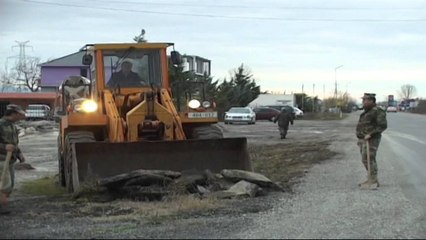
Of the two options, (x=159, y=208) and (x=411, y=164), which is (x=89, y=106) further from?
(x=411, y=164)

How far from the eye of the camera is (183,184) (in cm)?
1114

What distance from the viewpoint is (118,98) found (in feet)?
42.1

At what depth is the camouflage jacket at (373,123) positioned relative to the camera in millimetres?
12820

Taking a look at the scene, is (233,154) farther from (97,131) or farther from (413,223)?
(413,223)

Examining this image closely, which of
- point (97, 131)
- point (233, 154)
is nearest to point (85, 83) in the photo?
point (97, 131)

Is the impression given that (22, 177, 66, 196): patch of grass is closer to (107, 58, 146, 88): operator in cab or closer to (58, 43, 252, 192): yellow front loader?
(58, 43, 252, 192): yellow front loader

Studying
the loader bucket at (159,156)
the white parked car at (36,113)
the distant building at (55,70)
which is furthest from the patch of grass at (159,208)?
the distant building at (55,70)

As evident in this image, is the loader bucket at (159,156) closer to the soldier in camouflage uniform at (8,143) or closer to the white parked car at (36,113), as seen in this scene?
the soldier in camouflage uniform at (8,143)

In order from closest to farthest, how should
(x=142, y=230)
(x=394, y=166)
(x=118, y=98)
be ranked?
(x=142, y=230) → (x=118, y=98) → (x=394, y=166)

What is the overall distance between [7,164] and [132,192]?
1987 millimetres

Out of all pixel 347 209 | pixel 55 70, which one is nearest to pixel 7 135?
pixel 347 209

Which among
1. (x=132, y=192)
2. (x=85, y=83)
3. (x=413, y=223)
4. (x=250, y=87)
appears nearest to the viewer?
(x=413, y=223)

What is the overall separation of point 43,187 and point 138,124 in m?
3.08

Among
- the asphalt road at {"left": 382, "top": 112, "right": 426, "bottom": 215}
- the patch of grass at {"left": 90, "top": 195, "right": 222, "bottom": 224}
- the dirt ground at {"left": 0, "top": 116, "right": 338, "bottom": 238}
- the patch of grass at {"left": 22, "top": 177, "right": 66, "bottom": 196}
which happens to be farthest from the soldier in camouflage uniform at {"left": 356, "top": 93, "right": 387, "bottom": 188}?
the patch of grass at {"left": 22, "top": 177, "right": 66, "bottom": 196}
